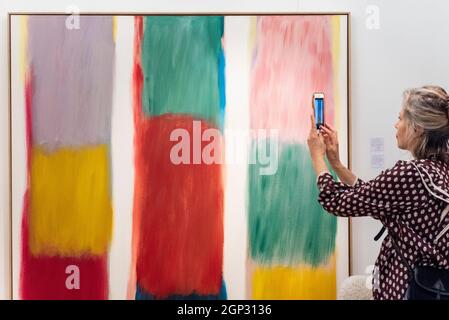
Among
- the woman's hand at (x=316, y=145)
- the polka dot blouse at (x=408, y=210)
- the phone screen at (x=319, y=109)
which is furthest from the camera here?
the phone screen at (x=319, y=109)

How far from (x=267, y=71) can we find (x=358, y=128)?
0.32 meters

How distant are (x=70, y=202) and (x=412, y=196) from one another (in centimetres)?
103

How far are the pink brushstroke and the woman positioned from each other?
1.86 ft

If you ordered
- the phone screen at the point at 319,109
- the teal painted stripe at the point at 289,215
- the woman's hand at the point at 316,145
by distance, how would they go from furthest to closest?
the teal painted stripe at the point at 289,215, the phone screen at the point at 319,109, the woman's hand at the point at 316,145

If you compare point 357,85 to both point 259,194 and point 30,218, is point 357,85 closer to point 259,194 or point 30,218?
point 259,194

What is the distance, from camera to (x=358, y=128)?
5.31ft

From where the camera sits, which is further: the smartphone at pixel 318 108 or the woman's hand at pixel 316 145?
the smartphone at pixel 318 108

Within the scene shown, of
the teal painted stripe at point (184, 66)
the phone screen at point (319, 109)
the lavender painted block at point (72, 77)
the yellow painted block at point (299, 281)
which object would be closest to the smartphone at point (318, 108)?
the phone screen at point (319, 109)

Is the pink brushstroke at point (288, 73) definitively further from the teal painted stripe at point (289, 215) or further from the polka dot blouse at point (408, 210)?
the polka dot blouse at point (408, 210)

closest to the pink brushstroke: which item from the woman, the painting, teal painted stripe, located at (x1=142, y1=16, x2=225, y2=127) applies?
the painting

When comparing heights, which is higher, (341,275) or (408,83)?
(408,83)

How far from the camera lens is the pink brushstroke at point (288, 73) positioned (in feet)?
5.23

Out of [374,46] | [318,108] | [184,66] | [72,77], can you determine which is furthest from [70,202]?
[374,46]
